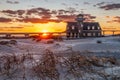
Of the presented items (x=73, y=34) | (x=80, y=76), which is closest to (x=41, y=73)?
(x=80, y=76)

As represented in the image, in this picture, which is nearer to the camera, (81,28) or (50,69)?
(50,69)

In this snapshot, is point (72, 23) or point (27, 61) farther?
point (72, 23)

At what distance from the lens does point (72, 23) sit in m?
62.2

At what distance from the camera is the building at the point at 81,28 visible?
2392 inches

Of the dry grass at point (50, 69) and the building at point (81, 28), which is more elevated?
the dry grass at point (50, 69)

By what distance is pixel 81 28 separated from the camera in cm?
6088

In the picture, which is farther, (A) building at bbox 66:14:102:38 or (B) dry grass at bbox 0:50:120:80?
(A) building at bbox 66:14:102:38

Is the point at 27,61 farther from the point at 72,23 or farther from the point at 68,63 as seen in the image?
the point at 72,23

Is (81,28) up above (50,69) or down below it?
below

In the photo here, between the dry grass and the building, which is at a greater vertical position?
the dry grass

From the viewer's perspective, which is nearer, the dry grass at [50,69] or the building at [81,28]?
the dry grass at [50,69]

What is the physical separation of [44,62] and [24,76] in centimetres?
102

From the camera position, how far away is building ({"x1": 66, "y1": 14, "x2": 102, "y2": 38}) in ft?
199

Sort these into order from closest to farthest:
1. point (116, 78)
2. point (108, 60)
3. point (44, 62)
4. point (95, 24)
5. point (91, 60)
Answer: point (116, 78), point (44, 62), point (91, 60), point (108, 60), point (95, 24)
